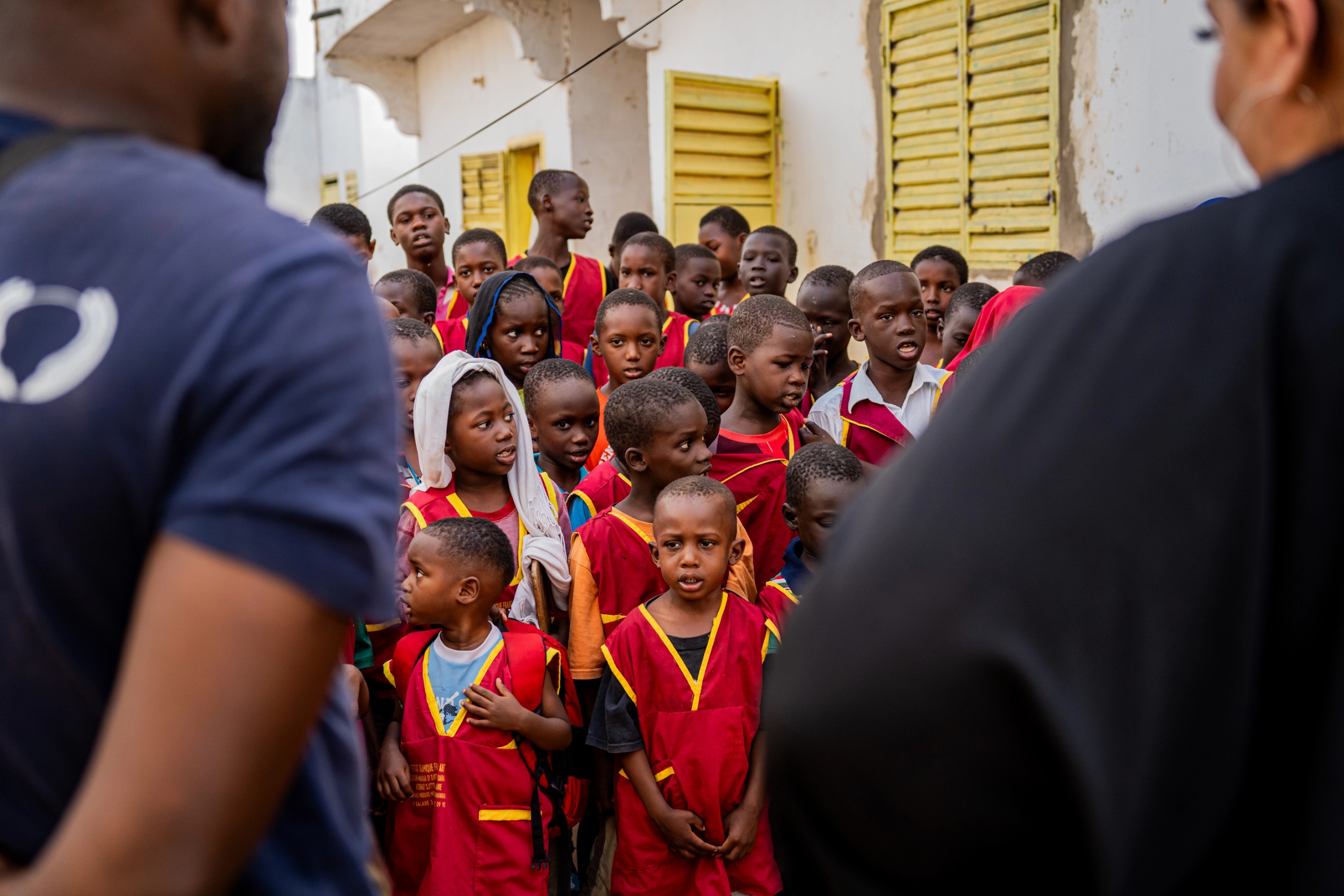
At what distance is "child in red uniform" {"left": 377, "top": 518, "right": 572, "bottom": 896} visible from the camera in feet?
7.79

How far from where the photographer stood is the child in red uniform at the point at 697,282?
17.8 feet

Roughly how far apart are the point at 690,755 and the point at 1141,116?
12.4 ft

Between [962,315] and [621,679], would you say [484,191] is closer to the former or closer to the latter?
[962,315]

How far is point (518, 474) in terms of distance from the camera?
9.84 feet

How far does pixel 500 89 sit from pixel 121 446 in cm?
1027

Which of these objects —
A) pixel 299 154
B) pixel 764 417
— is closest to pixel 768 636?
pixel 764 417

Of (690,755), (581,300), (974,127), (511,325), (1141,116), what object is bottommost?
(690,755)

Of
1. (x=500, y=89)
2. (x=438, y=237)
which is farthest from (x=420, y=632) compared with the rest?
(x=500, y=89)

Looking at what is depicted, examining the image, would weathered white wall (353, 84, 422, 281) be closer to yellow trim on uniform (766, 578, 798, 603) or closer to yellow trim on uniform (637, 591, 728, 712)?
yellow trim on uniform (766, 578, 798, 603)

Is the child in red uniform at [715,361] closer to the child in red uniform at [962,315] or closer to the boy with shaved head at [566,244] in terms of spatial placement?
the child in red uniform at [962,315]

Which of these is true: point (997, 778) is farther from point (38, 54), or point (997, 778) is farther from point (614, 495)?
point (614, 495)

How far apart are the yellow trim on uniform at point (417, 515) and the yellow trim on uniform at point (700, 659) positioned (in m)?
0.63

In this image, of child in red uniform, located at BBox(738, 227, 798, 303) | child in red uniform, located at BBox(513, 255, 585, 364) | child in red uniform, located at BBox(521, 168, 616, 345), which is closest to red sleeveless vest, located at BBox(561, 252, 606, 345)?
child in red uniform, located at BBox(521, 168, 616, 345)

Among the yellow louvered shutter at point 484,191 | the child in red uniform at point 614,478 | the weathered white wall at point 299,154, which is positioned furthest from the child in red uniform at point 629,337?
the weathered white wall at point 299,154
